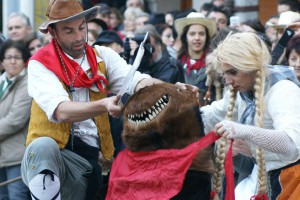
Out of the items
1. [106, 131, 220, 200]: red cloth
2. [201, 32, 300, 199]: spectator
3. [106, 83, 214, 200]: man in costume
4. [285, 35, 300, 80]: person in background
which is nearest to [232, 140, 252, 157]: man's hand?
[201, 32, 300, 199]: spectator

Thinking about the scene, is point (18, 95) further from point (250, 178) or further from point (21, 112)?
point (250, 178)

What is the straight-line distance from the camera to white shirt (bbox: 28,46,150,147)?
484cm

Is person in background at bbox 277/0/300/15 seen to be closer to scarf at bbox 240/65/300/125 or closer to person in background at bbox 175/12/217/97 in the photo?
person in background at bbox 175/12/217/97

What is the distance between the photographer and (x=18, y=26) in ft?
32.6

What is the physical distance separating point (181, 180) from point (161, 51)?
12.9 feet

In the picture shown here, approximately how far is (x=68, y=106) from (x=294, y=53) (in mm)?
2586

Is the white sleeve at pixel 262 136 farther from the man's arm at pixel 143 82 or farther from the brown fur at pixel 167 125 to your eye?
the man's arm at pixel 143 82

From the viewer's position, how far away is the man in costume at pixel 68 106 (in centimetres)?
481

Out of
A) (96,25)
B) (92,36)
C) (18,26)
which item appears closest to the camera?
(92,36)

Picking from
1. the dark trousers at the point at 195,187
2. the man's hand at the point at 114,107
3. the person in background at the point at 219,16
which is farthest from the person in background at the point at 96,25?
the dark trousers at the point at 195,187

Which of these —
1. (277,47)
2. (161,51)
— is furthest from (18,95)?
(277,47)

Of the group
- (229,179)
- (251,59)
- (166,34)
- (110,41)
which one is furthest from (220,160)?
(166,34)

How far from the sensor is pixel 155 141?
446 centimetres

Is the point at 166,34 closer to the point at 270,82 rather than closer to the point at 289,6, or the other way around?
the point at 289,6
